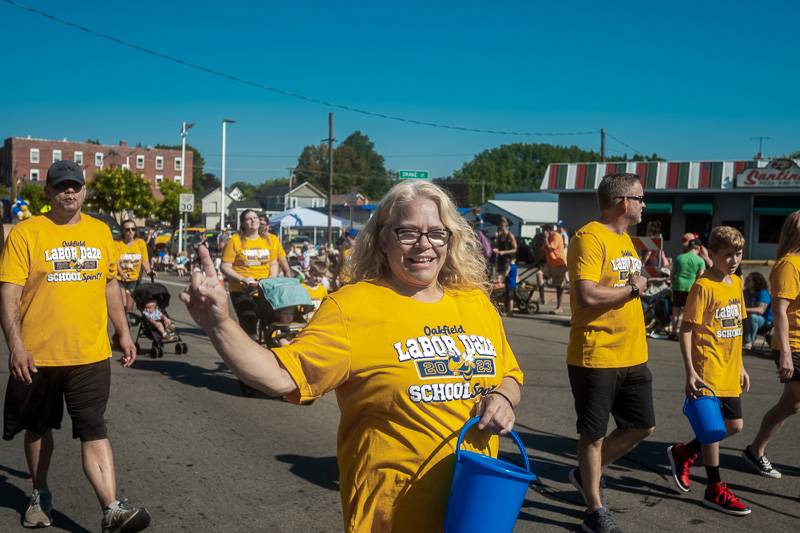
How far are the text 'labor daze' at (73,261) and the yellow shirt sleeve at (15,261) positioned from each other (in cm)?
11

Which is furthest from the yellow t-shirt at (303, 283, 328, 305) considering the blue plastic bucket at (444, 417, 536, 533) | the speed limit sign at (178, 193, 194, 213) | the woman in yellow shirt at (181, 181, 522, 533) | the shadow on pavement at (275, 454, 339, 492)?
the speed limit sign at (178, 193, 194, 213)

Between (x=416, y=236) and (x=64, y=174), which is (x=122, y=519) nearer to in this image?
(x=64, y=174)

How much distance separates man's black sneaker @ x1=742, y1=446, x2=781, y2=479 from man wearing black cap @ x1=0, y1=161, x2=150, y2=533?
14.4 ft

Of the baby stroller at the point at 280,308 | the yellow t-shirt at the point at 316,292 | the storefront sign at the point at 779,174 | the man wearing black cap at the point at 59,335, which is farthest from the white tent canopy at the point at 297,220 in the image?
the man wearing black cap at the point at 59,335

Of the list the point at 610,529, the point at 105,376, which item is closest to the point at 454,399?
the point at 610,529

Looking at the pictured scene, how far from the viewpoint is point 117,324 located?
4531mm

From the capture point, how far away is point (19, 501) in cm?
477

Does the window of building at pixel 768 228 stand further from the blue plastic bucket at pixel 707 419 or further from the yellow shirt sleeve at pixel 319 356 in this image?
the yellow shirt sleeve at pixel 319 356

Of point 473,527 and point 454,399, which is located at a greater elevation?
point 454,399

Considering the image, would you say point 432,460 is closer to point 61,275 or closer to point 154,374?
point 61,275

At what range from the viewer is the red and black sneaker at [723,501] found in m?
4.67

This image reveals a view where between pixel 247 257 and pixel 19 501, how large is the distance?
4705 millimetres

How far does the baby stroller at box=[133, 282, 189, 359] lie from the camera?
10242 mm

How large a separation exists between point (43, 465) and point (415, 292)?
3.09 m
